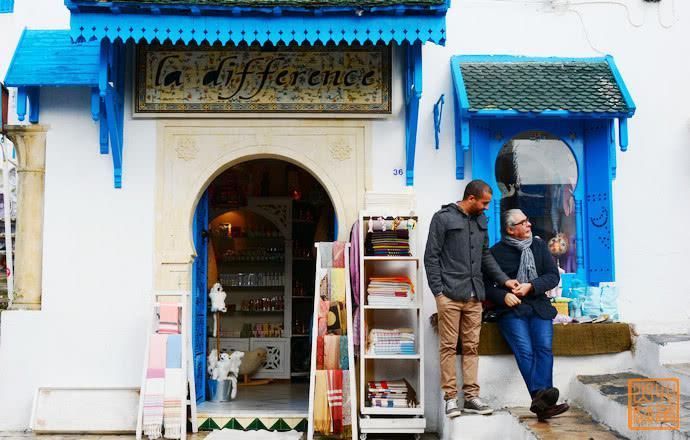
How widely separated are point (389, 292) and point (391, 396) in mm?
854

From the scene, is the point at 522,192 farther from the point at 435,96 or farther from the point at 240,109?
the point at 240,109

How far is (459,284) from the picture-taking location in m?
6.12

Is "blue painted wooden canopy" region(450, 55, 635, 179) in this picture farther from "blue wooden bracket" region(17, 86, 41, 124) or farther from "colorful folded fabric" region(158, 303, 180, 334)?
"blue wooden bracket" region(17, 86, 41, 124)

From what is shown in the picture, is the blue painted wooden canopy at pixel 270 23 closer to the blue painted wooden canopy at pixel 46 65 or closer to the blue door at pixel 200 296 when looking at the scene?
the blue painted wooden canopy at pixel 46 65

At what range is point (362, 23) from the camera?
644 centimetres

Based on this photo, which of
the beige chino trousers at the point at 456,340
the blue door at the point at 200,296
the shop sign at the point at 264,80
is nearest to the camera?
the beige chino trousers at the point at 456,340

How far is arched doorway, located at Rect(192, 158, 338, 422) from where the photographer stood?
9.70 metres

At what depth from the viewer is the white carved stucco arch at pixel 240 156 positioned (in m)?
7.26

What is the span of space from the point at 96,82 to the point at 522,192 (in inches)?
157

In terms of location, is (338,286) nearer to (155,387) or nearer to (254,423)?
(254,423)

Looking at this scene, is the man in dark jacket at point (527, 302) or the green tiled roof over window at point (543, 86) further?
the green tiled roof over window at point (543, 86)

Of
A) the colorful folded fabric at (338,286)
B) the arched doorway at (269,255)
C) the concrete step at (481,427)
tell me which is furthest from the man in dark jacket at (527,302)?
the arched doorway at (269,255)

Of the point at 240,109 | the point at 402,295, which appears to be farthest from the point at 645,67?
the point at 240,109

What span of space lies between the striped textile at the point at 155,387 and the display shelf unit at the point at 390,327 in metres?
1.67
